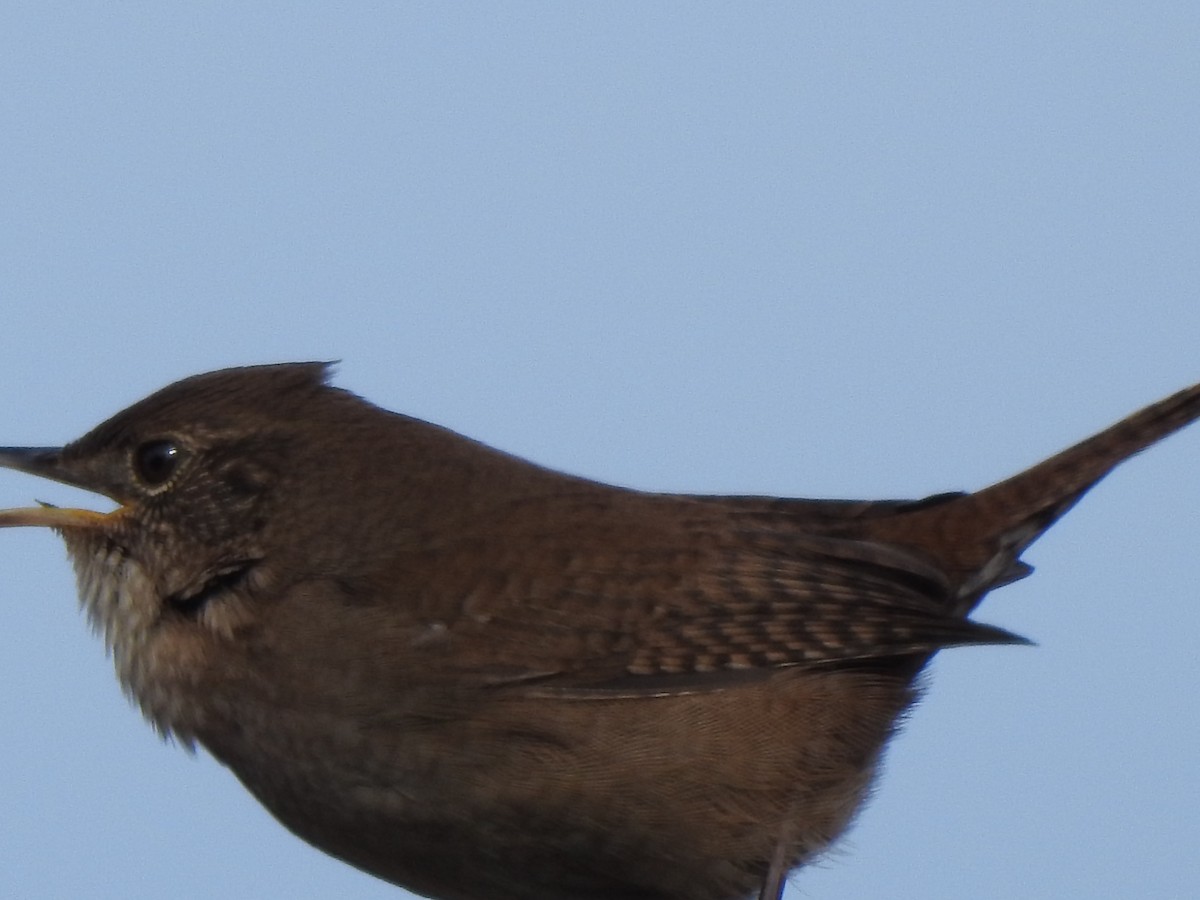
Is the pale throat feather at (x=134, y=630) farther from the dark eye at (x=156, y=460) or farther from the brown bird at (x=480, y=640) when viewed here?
the dark eye at (x=156, y=460)

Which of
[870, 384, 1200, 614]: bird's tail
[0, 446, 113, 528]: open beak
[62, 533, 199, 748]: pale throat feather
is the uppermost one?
[870, 384, 1200, 614]: bird's tail

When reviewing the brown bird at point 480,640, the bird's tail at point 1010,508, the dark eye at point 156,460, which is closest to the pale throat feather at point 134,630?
the brown bird at point 480,640

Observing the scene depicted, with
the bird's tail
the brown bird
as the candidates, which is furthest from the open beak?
the bird's tail

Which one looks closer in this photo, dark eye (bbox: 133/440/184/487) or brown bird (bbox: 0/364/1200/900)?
brown bird (bbox: 0/364/1200/900)

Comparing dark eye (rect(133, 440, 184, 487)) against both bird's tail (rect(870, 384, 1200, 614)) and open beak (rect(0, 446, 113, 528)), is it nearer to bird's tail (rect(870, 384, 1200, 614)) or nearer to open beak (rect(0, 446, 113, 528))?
open beak (rect(0, 446, 113, 528))

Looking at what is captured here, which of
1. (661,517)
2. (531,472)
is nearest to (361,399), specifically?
(531,472)

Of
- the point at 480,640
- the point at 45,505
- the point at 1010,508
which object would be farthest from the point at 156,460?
the point at 1010,508

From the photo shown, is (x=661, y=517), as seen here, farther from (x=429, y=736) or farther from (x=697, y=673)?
(x=429, y=736)
